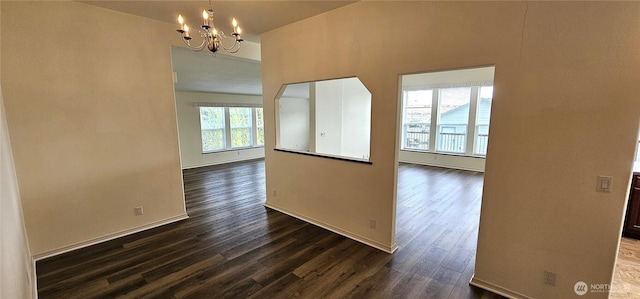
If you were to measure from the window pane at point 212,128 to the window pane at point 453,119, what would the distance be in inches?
269

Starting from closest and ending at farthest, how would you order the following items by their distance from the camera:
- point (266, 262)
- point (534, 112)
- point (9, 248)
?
point (9, 248) → point (534, 112) → point (266, 262)

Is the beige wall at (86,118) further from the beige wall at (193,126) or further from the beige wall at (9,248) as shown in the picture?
the beige wall at (193,126)

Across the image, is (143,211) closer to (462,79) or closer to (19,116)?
(19,116)

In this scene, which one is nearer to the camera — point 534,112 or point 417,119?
point 534,112

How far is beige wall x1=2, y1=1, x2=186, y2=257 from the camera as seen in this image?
258 centimetres

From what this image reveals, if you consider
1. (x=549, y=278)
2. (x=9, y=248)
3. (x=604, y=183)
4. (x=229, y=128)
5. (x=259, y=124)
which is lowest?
(x=549, y=278)

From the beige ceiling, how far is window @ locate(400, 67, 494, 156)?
4.81 m

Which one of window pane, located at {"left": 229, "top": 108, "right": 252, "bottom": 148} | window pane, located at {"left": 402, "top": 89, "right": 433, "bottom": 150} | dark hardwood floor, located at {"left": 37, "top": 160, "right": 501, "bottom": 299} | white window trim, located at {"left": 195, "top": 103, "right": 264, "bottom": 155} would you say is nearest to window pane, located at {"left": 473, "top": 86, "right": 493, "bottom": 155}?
window pane, located at {"left": 402, "top": 89, "right": 433, "bottom": 150}

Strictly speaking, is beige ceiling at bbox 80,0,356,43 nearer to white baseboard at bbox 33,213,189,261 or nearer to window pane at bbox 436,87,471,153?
white baseboard at bbox 33,213,189,261

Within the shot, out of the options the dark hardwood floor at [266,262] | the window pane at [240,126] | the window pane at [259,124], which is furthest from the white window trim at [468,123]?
the window pane at [240,126]

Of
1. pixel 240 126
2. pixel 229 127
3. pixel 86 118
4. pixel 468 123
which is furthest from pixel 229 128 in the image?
pixel 468 123

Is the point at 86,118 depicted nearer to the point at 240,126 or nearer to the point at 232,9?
the point at 232,9

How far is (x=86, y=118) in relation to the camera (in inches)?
116

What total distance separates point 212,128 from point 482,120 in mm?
7925
